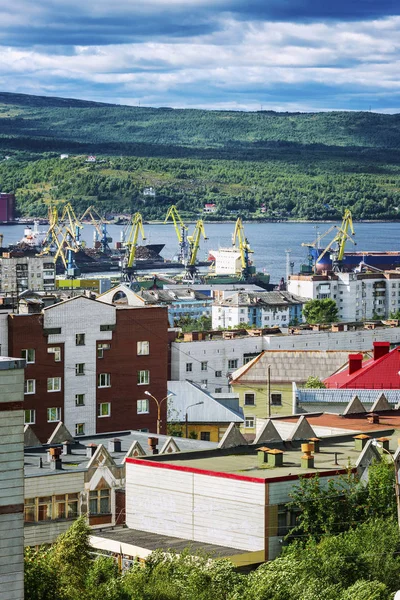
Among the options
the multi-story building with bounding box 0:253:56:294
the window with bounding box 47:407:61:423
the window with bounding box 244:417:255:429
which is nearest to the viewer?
the window with bounding box 47:407:61:423

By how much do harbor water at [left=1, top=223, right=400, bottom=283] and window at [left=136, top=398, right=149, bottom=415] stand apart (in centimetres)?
10047

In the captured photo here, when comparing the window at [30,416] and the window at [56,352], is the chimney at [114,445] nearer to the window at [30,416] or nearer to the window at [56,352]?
the window at [30,416]

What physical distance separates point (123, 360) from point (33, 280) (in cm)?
5794

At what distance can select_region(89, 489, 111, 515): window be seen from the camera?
1349 centimetres

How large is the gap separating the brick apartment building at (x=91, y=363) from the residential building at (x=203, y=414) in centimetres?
67

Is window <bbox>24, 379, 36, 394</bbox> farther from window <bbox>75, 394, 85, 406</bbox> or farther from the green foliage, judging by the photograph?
the green foliage

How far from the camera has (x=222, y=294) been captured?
73812mm

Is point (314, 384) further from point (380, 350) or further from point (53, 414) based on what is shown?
point (53, 414)

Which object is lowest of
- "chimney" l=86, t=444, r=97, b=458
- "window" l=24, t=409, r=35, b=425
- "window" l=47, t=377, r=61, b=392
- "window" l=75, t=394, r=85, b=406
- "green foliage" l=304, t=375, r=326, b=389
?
"window" l=24, t=409, r=35, b=425

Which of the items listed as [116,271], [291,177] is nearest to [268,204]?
[291,177]

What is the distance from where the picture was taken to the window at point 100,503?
531 inches

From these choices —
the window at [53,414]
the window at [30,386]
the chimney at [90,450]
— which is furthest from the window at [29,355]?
the chimney at [90,450]

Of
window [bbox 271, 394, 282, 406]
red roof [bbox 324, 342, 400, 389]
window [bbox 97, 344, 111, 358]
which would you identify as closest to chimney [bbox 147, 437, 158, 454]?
red roof [bbox 324, 342, 400, 389]

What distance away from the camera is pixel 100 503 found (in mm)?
13531
